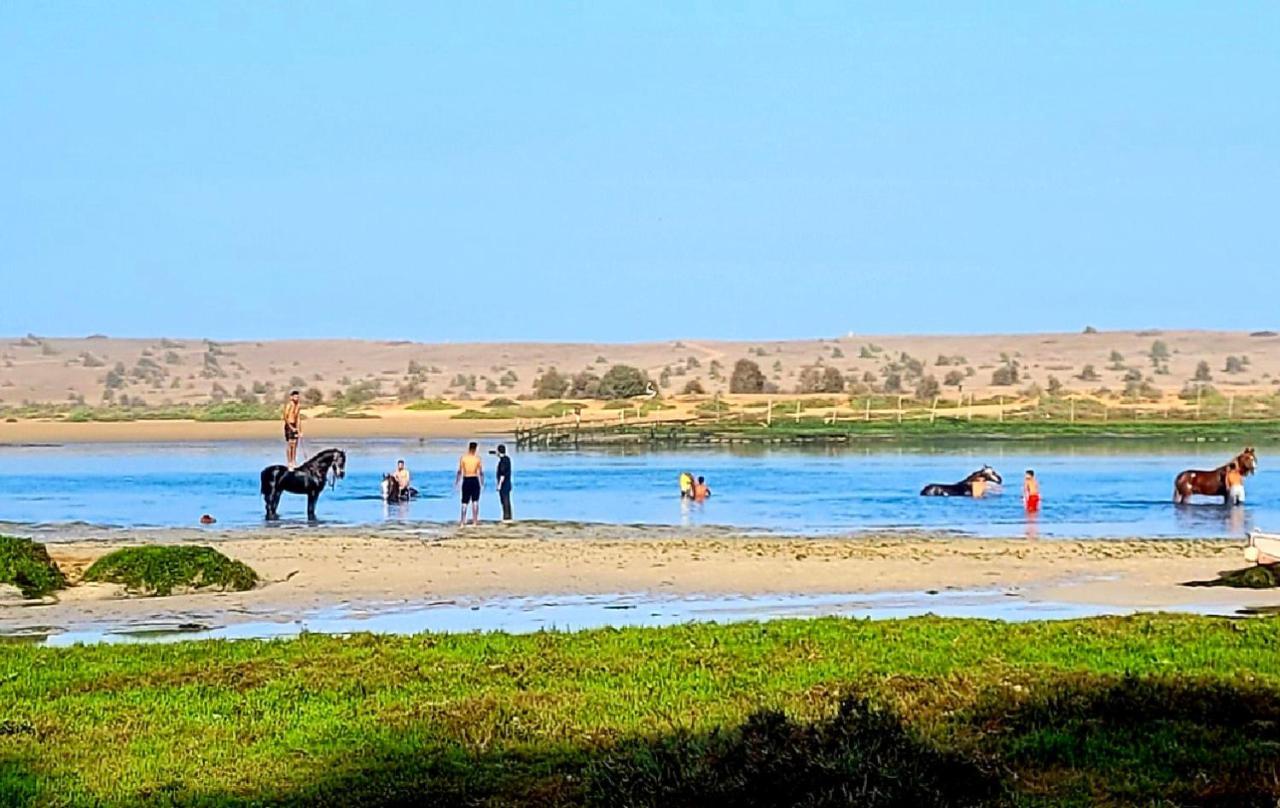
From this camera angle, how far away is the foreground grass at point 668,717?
26.2ft

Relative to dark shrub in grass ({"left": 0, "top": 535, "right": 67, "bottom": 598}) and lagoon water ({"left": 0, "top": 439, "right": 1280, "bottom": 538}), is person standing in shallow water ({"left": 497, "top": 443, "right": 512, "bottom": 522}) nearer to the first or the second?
lagoon water ({"left": 0, "top": 439, "right": 1280, "bottom": 538})

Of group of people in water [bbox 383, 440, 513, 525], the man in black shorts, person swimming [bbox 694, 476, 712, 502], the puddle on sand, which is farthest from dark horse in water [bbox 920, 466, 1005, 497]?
the puddle on sand

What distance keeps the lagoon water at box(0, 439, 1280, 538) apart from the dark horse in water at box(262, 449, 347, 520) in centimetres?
40

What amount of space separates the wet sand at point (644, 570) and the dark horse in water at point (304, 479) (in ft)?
14.0

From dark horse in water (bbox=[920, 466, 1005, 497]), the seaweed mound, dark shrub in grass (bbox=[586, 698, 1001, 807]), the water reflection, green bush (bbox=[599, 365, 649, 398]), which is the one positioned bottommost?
the water reflection

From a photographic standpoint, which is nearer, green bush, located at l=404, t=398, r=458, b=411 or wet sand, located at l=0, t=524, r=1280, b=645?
wet sand, located at l=0, t=524, r=1280, b=645

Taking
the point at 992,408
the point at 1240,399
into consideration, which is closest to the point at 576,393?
the point at 992,408

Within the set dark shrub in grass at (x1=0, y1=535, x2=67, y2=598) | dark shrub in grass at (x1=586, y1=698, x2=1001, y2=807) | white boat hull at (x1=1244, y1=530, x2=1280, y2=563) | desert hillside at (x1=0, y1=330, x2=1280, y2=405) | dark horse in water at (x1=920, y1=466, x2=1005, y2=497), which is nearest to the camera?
dark shrub in grass at (x1=586, y1=698, x2=1001, y2=807)

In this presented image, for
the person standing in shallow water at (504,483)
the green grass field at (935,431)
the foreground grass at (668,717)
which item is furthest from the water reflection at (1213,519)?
the green grass field at (935,431)

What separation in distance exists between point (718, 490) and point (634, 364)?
87394mm

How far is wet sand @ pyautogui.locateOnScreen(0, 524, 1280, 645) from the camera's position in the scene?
18344mm

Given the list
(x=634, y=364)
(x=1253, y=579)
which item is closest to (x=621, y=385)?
(x=634, y=364)

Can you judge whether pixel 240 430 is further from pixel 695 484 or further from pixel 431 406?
pixel 695 484

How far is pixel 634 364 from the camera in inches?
5044
